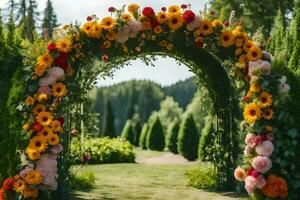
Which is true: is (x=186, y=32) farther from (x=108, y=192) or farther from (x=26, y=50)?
(x=108, y=192)

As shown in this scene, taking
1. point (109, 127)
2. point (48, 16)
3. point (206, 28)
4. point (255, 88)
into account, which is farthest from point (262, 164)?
point (48, 16)

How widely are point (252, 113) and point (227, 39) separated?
4.89 ft

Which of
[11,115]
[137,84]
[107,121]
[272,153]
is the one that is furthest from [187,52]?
[137,84]

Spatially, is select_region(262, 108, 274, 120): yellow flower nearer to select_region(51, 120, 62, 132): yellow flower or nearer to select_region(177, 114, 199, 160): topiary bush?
select_region(51, 120, 62, 132): yellow flower

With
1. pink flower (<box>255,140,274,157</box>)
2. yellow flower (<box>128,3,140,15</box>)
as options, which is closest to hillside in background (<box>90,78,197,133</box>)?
yellow flower (<box>128,3,140,15</box>)

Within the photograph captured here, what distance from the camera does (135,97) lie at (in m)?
90.8

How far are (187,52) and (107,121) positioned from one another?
24.6 meters

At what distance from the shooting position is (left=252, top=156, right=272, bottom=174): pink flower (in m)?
7.78

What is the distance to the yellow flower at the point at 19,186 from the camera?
773cm

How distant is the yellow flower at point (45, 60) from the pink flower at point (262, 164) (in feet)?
12.1

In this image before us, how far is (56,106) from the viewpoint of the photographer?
8.30 meters

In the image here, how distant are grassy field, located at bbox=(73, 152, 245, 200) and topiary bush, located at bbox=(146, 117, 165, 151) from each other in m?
11.1

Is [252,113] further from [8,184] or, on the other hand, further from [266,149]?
[8,184]

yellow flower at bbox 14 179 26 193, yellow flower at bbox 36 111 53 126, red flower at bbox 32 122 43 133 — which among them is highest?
yellow flower at bbox 36 111 53 126
